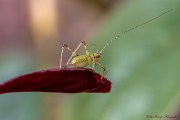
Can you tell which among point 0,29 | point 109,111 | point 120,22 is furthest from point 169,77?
point 0,29

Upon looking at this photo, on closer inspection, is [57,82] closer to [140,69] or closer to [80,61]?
[80,61]

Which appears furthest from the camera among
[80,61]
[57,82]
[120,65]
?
[120,65]

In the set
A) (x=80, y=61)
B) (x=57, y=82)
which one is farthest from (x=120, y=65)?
(x=57, y=82)

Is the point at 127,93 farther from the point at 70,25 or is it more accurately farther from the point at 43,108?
the point at 70,25

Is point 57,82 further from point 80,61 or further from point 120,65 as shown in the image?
point 120,65

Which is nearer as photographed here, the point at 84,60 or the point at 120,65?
the point at 84,60

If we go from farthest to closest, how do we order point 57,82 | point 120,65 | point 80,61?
point 120,65, point 80,61, point 57,82
